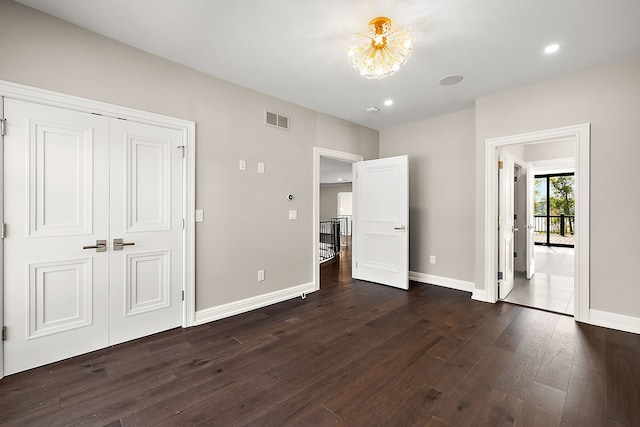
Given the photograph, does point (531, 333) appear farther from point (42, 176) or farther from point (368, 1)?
point (42, 176)

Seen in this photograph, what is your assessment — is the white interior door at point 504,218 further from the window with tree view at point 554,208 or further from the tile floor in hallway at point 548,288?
the window with tree view at point 554,208

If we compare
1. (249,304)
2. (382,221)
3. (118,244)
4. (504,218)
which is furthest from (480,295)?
(118,244)

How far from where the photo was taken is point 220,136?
320 cm

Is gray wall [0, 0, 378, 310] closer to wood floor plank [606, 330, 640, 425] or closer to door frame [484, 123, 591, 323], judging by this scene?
door frame [484, 123, 591, 323]

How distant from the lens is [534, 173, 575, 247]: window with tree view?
9930 millimetres

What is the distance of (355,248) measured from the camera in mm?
4992

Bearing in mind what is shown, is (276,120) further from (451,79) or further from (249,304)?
(249,304)

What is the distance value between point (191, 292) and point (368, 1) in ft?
10.2

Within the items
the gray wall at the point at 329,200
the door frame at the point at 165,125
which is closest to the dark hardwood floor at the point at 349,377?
the door frame at the point at 165,125

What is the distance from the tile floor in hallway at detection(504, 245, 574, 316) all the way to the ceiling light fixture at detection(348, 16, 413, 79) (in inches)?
137

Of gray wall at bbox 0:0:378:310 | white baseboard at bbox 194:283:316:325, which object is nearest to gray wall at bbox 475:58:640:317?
gray wall at bbox 0:0:378:310

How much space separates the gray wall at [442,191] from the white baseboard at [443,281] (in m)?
0.06

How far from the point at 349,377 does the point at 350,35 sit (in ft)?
9.25

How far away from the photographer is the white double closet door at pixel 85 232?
2119 millimetres
